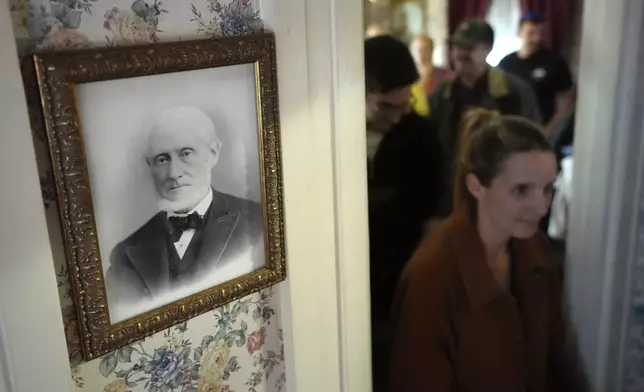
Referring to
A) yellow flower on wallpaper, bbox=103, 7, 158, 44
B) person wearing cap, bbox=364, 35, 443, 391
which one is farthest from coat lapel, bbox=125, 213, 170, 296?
person wearing cap, bbox=364, 35, 443, 391

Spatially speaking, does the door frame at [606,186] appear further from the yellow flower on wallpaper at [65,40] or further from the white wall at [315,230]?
the yellow flower on wallpaper at [65,40]

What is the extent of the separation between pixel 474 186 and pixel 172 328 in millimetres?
567

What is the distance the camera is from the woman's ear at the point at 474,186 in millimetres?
1119

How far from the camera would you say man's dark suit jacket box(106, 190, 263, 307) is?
2.78 feet

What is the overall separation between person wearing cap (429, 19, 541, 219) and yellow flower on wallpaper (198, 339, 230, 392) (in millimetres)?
425

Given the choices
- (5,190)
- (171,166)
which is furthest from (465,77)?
(5,190)

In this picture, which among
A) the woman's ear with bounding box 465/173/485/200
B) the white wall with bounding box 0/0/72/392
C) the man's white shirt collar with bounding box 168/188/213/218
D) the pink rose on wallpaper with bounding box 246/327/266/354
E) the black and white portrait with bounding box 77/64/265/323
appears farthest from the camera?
the woman's ear with bounding box 465/173/485/200

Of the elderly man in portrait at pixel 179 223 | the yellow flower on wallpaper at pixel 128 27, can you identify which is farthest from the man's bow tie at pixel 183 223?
the yellow flower on wallpaper at pixel 128 27

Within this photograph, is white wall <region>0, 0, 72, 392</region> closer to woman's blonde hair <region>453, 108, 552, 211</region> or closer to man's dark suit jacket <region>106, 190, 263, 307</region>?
man's dark suit jacket <region>106, 190, 263, 307</region>

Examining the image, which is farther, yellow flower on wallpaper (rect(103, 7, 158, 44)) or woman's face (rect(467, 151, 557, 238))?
woman's face (rect(467, 151, 557, 238))

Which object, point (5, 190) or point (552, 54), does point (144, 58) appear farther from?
point (552, 54)

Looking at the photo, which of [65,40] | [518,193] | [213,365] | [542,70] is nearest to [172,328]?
[213,365]

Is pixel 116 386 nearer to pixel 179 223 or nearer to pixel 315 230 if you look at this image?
pixel 179 223

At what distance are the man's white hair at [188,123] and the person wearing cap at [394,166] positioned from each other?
28 centimetres
